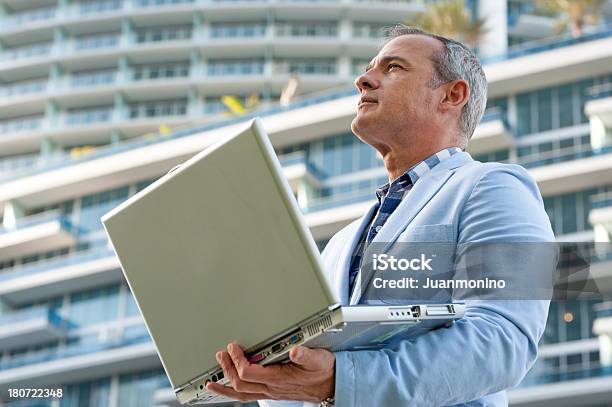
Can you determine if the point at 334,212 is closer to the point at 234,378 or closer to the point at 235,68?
the point at 235,68

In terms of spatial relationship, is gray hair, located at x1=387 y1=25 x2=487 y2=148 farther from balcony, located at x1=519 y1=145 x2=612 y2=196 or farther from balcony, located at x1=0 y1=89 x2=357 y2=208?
balcony, located at x1=0 y1=89 x2=357 y2=208

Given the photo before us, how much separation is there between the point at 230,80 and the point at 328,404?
60.7m

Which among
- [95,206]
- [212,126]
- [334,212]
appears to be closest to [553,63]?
[334,212]

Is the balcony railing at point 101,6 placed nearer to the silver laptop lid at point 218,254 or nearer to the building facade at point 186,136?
the building facade at point 186,136

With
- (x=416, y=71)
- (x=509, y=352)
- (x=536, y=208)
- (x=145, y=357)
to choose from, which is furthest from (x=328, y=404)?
(x=145, y=357)

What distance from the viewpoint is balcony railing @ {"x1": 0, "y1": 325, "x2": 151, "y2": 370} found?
4172cm

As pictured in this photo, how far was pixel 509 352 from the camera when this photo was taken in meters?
2.55

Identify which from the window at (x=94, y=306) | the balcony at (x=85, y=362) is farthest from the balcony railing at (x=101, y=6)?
the balcony at (x=85, y=362)

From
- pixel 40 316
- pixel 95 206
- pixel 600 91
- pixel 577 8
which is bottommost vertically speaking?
pixel 40 316

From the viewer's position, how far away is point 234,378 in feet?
8.22

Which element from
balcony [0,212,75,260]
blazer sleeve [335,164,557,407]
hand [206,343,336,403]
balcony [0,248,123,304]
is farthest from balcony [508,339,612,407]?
hand [206,343,336,403]

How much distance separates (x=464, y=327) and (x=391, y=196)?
84cm

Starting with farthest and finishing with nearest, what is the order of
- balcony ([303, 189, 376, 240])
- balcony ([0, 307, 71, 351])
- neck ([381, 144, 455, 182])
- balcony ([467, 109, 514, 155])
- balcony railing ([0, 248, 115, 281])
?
balcony railing ([0, 248, 115, 281]) < balcony ([0, 307, 71, 351]) < balcony ([303, 189, 376, 240]) < balcony ([467, 109, 514, 155]) < neck ([381, 144, 455, 182])

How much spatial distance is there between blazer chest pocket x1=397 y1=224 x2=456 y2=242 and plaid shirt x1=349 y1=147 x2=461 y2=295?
0.80 ft
